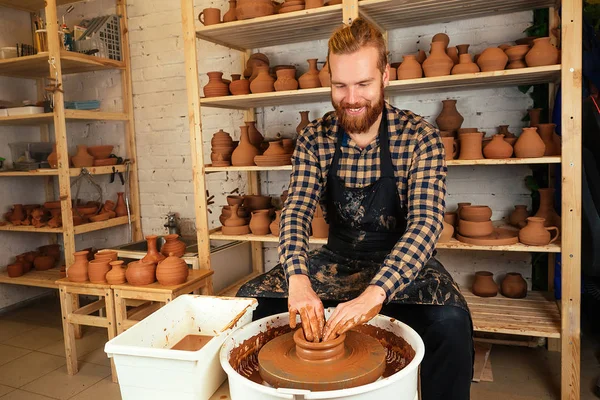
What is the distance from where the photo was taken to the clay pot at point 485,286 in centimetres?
311

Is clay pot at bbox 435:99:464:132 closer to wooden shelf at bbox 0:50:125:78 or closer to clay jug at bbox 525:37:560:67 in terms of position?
clay jug at bbox 525:37:560:67

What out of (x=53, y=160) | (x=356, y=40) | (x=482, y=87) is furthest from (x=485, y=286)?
(x=53, y=160)

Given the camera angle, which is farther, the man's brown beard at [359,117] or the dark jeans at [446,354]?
the man's brown beard at [359,117]

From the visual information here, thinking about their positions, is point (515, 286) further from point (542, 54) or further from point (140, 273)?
point (140, 273)

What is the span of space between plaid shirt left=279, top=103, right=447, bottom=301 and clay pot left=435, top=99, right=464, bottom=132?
899mm

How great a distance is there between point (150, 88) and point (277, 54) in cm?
124

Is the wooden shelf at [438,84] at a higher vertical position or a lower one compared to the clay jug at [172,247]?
higher

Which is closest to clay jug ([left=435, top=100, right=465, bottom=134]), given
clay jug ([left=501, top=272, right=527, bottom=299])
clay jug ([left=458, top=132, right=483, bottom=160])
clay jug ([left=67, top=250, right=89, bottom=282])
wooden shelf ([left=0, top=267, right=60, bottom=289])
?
clay jug ([left=458, top=132, right=483, bottom=160])

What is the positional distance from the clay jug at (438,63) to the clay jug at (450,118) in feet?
1.11

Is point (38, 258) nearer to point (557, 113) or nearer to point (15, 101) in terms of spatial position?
point (15, 101)

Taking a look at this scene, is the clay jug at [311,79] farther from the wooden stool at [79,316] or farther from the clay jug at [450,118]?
the wooden stool at [79,316]

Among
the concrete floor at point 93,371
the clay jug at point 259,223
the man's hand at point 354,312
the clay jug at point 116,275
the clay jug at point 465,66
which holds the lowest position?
the concrete floor at point 93,371

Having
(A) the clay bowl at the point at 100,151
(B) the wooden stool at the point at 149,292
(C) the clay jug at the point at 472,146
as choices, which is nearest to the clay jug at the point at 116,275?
(B) the wooden stool at the point at 149,292

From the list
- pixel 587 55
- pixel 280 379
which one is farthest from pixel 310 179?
pixel 587 55
